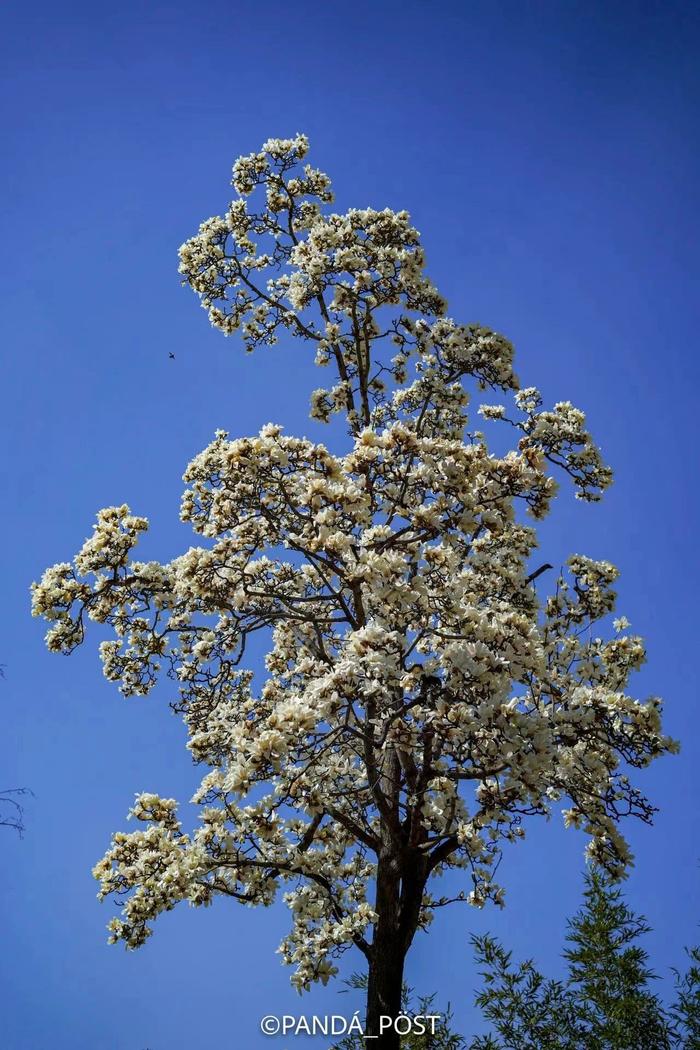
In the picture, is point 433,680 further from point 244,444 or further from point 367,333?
point 367,333

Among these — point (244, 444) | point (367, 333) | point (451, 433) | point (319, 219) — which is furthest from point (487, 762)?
point (319, 219)

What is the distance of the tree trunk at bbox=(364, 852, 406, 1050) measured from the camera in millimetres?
8234

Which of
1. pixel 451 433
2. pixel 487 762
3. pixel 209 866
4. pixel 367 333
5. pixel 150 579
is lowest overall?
pixel 209 866

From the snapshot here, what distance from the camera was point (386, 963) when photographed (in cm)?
849

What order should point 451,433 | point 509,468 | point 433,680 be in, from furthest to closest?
point 451,433 < point 509,468 < point 433,680

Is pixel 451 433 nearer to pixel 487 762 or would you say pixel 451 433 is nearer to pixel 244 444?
pixel 244 444

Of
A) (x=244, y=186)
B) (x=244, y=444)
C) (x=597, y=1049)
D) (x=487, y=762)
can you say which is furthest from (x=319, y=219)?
(x=597, y=1049)

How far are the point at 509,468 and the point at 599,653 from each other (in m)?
2.76

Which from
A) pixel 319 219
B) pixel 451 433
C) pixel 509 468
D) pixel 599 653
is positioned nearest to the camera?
pixel 509 468

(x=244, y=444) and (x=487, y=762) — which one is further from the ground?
(x=244, y=444)

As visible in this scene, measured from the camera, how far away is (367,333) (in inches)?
456

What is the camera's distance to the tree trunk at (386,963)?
8.23 metres

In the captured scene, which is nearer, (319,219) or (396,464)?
(396,464)

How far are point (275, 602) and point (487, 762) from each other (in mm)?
2954
